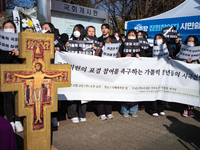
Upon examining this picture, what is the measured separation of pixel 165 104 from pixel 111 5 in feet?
40.4

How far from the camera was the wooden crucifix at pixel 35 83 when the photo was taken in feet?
7.70

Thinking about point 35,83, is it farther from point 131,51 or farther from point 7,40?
point 131,51

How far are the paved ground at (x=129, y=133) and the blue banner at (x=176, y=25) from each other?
372cm

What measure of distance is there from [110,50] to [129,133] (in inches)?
68.9

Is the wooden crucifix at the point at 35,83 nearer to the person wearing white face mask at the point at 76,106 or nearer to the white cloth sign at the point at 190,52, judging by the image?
the person wearing white face mask at the point at 76,106

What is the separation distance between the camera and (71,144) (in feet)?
11.0

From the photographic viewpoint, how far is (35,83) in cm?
247

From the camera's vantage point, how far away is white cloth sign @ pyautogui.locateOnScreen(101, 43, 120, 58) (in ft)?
14.0

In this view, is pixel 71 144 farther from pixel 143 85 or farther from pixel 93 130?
pixel 143 85

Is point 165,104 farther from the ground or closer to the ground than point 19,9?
closer to the ground

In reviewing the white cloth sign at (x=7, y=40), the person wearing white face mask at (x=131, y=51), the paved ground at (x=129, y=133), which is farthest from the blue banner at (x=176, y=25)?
the white cloth sign at (x=7, y=40)

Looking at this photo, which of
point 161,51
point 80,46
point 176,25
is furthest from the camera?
point 176,25

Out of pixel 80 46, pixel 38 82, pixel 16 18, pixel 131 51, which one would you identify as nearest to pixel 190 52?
pixel 131 51

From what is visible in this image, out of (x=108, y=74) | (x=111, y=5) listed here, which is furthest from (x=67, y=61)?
(x=111, y=5)
